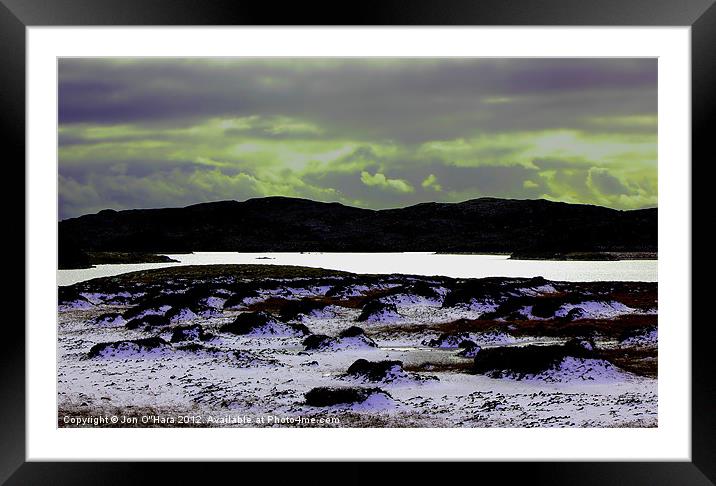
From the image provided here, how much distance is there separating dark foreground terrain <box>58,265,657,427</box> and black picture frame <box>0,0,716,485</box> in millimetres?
1616

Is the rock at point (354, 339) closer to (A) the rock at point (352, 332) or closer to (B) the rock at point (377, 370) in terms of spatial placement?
(A) the rock at point (352, 332)

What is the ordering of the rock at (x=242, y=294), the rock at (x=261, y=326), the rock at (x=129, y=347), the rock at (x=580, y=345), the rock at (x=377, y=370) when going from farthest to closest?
1. the rock at (x=242, y=294)
2. the rock at (x=261, y=326)
3. the rock at (x=580, y=345)
4. the rock at (x=129, y=347)
5. the rock at (x=377, y=370)

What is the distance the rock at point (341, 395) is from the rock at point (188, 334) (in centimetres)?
214

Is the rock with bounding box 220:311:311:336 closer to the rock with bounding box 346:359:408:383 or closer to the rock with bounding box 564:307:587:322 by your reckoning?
the rock with bounding box 346:359:408:383

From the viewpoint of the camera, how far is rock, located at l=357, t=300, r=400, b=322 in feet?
28.6

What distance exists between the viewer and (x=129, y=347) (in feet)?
24.9

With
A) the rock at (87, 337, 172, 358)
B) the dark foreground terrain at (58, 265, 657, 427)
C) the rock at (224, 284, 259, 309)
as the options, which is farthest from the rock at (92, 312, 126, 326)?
the rock at (224, 284, 259, 309)

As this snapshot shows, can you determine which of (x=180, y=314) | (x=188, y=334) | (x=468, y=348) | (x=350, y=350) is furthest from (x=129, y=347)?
(x=468, y=348)

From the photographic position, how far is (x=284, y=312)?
29.2ft

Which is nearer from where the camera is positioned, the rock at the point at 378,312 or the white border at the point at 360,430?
the white border at the point at 360,430

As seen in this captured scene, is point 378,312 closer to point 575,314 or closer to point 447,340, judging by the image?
point 447,340
